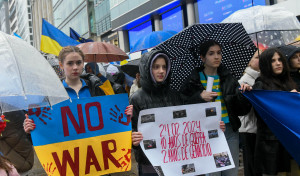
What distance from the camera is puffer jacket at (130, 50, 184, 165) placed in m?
2.88

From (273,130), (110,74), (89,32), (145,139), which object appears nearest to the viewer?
(145,139)

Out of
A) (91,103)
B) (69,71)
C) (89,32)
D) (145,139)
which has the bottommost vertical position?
(145,139)

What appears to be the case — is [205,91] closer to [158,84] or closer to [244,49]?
[158,84]

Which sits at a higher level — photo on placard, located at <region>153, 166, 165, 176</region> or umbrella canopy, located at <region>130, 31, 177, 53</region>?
umbrella canopy, located at <region>130, 31, 177, 53</region>

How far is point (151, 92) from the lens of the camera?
2941 millimetres

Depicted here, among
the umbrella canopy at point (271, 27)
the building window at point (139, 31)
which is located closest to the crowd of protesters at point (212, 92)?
the umbrella canopy at point (271, 27)

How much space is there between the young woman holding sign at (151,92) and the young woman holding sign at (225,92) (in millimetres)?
362

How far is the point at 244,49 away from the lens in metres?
3.67

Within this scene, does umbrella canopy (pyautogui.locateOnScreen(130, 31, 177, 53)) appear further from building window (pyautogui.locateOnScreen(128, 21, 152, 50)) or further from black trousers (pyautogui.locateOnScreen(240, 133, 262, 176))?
building window (pyautogui.locateOnScreen(128, 21, 152, 50))

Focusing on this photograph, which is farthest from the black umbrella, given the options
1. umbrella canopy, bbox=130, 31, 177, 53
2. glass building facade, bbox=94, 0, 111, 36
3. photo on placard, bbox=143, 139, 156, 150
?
glass building facade, bbox=94, 0, 111, 36

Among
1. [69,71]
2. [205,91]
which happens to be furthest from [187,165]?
[69,71]

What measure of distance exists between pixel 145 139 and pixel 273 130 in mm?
1343

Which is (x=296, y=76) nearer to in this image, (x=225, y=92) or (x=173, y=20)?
(x=225, y=92)

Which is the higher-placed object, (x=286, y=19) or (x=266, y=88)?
(x=286, y=19)
